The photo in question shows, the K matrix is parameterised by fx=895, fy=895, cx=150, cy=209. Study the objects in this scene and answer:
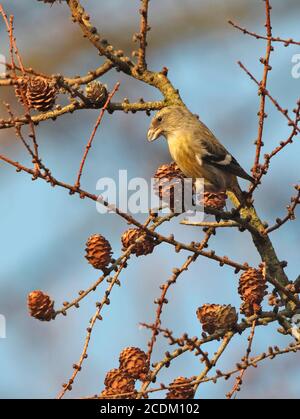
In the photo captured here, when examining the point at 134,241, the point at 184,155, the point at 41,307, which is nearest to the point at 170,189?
the point at 134,241

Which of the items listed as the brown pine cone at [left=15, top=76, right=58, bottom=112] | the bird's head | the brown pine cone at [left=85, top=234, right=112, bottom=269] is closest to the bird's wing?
the bird's head

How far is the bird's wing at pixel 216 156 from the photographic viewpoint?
167 inches

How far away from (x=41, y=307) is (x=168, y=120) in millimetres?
1344

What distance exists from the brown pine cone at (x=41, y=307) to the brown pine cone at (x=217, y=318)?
1.79 feet

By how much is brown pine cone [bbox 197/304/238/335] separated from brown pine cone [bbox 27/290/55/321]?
1.79ft

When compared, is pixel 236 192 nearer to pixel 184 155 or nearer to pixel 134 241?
pixel 184 155

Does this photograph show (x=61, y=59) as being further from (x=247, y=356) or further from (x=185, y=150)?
(x=247, y=356)

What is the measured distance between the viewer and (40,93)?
3748 millimetres

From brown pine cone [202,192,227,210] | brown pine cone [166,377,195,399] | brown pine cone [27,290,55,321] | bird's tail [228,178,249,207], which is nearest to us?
brown pine cone [166,377,195,399]

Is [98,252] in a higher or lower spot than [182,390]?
higher

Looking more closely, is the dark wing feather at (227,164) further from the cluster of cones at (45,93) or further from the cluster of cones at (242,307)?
the cluster of cones at (242,307)

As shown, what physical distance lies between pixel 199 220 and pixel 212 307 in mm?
350

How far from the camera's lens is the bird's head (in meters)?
4.01

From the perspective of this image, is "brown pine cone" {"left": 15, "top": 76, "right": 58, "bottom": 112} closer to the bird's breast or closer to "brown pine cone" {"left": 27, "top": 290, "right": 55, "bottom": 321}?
the bird's breast
